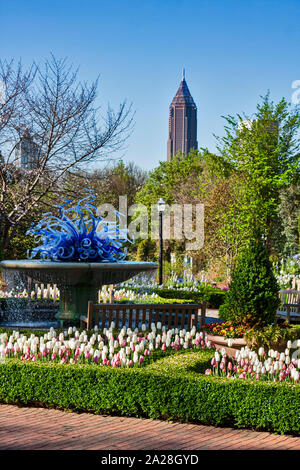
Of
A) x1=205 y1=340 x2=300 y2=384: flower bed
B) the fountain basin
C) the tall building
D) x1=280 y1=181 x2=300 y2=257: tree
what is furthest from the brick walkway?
the tall building

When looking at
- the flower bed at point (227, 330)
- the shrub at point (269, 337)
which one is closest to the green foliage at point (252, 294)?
the flower bed at point (227, 330)

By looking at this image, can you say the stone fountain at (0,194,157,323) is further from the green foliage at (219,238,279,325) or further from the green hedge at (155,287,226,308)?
the green hedge at (155,287,226,308)

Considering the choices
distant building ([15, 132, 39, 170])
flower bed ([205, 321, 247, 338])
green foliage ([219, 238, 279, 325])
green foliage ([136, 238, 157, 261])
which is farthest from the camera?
green foliage ([136, 238, 157, 261])

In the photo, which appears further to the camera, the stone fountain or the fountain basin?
the stone fountain

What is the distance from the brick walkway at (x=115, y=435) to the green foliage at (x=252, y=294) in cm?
278

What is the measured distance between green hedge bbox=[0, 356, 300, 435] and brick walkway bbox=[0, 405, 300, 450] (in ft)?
0.35

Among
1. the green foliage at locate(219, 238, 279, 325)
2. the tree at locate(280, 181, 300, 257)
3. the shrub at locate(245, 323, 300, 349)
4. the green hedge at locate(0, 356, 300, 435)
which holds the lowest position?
the green hedge at locate(0, 356, 300, 435)

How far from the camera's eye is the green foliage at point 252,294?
743cm

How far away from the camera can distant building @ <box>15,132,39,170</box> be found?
16859 millimetres

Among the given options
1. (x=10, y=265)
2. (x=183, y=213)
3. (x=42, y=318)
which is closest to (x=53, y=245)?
(x=10, y=265)

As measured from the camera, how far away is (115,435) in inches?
175
